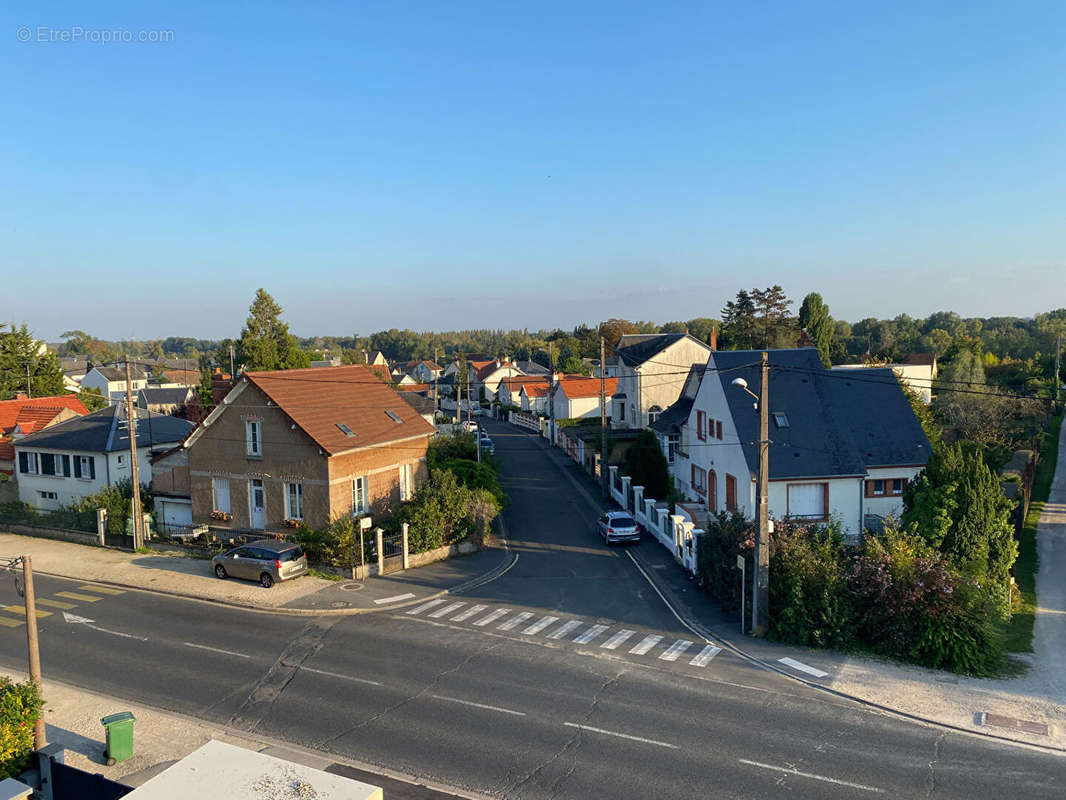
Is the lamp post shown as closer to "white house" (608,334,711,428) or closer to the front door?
the front door

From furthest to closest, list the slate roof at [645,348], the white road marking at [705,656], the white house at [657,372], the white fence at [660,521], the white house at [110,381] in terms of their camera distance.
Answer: the white house at [110,381], the slate roof at [645,348], the white house at [657,372], the white fence at [660,521], the white road marking at [705,656]

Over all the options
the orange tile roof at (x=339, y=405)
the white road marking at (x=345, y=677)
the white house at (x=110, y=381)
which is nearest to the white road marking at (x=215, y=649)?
the white road marking at (x=345, y=677)

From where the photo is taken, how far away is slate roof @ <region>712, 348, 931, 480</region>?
3094cm

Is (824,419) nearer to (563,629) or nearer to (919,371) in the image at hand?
(563,629)

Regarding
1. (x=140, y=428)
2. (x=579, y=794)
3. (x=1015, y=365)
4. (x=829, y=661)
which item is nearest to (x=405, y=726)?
(x=579, y=794)

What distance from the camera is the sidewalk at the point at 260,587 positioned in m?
24.7

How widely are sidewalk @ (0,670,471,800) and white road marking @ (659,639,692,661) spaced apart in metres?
8.30

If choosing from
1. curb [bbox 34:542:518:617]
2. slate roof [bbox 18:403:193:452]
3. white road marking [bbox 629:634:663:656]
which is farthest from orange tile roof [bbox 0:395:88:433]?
white road marking [bbox 629:634:663:656]

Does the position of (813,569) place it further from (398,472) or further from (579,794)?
(398,472)

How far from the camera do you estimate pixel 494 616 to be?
75.4ft

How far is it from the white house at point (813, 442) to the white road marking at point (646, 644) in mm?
10394

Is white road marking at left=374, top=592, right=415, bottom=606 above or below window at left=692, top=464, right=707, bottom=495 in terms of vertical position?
below

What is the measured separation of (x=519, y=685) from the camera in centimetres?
1748

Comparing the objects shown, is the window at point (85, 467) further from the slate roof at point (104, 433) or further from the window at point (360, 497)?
the window at point (360, 497)
